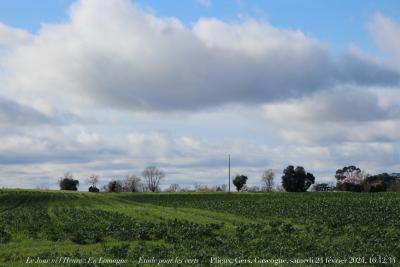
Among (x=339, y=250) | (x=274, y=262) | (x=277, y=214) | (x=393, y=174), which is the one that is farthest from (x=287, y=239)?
(x=393, y=174)

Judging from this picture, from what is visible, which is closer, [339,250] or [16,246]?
[339,250]

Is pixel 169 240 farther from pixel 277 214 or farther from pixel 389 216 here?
pixel 277 214

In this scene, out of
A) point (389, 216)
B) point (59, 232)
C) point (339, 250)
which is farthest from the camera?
point (389, 216)

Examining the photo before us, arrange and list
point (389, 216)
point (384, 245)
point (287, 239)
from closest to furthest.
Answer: point (384, 245) → point (287, 239) → point (389, 216)

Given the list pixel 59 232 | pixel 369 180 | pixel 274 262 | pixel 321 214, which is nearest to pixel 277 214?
pixel 321 214

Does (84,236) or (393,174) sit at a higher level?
(393,174)

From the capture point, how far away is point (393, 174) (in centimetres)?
15388

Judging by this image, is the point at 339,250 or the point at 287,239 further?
the point at 287,239

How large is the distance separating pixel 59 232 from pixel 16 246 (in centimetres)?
643

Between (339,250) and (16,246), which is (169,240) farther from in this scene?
(339,250)

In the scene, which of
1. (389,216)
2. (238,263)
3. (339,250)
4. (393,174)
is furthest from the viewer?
(393,174)

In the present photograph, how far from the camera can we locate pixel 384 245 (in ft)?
74.3

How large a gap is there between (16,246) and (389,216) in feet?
83.6

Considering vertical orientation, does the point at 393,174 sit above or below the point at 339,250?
above
